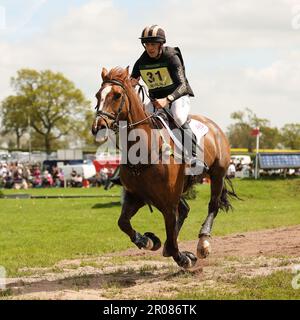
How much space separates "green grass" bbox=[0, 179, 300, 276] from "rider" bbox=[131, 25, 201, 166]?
4.05 m

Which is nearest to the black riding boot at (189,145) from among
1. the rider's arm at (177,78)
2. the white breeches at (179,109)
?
the white breeches at (179,109)

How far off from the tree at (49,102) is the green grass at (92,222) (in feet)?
169

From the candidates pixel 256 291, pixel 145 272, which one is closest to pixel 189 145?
pixel 145 272

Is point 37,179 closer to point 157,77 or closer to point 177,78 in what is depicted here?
point 157,77

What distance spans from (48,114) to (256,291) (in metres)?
76.6

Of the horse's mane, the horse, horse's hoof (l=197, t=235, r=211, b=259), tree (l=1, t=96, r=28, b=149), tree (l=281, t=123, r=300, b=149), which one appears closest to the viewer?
the horse

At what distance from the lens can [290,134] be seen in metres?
96.9

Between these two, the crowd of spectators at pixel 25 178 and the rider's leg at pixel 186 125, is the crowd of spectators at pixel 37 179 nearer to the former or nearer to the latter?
the crowd of spectators at pixel 25 178

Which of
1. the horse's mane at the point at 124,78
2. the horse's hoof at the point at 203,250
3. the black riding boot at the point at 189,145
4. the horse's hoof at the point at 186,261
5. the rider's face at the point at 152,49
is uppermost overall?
the rider's face at the point at 152,49

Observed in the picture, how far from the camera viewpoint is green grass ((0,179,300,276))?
14.9 metres

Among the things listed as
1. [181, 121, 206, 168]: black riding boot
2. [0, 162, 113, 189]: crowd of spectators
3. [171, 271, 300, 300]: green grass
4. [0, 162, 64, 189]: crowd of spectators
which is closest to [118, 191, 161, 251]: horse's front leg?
[181, 121, 206, 168]: black riding boot

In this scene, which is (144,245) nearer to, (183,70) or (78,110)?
(183,70)

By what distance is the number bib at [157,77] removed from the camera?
9906 millimetres

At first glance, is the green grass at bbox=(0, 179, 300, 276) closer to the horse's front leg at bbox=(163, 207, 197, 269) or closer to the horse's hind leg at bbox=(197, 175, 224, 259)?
the horse's front leg at bbox=(163, 207, 197, 269)
